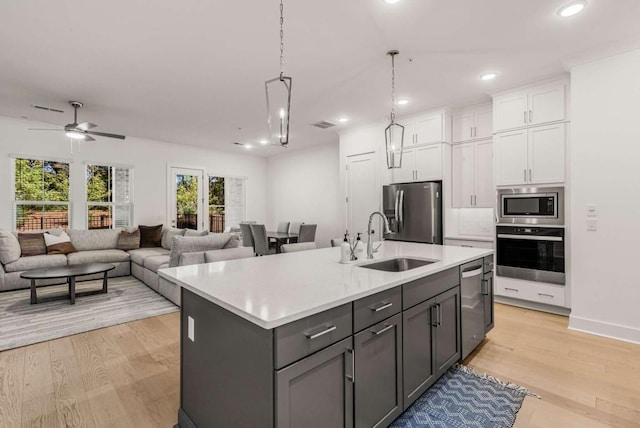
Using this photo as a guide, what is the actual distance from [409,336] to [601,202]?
2781 mm

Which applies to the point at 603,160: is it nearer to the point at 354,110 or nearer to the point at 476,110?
the point at 476,110

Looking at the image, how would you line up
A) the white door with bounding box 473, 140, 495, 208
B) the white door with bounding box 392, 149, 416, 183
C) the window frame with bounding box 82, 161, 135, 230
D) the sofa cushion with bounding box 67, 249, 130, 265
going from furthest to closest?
the window frame with bounding box 82, 161, 135, 230, the sofa cushion with bounding box 67, 249, 130, 265, the white door with bounding box 392, 149, 416, 183, the white door with bounding box 473, 140, 495, 208

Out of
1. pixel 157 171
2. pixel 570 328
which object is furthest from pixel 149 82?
pixel 570 328

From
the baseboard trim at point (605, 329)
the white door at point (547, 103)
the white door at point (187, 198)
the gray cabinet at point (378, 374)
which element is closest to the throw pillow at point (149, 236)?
the white door at point (187, 198)

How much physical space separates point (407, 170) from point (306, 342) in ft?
13.8

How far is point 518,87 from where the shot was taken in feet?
12.7

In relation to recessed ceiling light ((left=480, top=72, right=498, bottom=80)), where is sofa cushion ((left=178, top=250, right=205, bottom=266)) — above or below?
below

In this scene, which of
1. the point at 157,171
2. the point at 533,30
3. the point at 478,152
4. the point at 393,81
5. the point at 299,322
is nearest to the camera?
the point at 299,322

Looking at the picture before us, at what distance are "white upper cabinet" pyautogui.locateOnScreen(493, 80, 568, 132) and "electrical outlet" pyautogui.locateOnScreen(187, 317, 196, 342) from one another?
13.7 ft

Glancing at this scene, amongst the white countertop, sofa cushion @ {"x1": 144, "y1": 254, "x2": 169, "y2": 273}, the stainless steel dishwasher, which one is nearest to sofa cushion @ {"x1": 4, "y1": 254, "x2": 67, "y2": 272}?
sofa cushion @ {"x1": 144, "y1": 254, "x2": 169, "y2": 273}

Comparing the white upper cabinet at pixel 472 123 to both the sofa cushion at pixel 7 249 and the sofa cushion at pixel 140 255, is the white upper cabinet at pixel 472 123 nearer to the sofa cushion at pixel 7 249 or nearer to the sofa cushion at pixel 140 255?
the sofa cushion at pixel 140 255

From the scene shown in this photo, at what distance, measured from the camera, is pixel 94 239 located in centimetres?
585

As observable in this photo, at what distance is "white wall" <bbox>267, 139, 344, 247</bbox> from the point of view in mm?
7125

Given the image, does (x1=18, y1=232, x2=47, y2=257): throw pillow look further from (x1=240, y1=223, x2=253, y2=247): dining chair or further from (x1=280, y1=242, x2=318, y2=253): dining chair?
(x1=280, y1=242, x2=318, y2=253): dining chair
